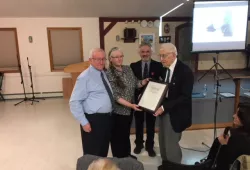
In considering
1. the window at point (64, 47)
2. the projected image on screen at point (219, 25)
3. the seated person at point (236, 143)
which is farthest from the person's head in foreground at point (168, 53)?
the window at point (64, 47)

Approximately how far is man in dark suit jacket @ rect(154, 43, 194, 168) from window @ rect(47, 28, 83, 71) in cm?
445

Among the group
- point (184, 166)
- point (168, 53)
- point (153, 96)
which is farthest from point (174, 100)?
point (184, 166)

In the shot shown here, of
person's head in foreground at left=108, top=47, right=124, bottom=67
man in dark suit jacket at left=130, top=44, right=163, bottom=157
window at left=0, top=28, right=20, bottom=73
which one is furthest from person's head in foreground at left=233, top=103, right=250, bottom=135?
window at left=0, top=28, right=20, bottom=73

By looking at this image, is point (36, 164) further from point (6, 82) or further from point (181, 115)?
point (6, 82)

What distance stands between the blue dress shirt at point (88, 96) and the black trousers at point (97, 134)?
0.21 ft

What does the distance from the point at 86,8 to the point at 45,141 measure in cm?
338

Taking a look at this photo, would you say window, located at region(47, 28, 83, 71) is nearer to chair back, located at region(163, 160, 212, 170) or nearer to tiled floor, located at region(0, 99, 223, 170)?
tiled floor, located at region(0, 99, 223, 170)

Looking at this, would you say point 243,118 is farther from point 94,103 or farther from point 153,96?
point 94,103

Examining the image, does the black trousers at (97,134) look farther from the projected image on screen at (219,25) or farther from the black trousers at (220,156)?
the projected image on screen at (219,25)

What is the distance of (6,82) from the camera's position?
18.9ft

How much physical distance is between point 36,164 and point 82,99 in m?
1.43

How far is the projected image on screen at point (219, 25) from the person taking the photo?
10.9 feet

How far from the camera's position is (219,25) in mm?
3404

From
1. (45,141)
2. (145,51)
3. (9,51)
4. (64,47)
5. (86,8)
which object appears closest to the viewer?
(145,51)
